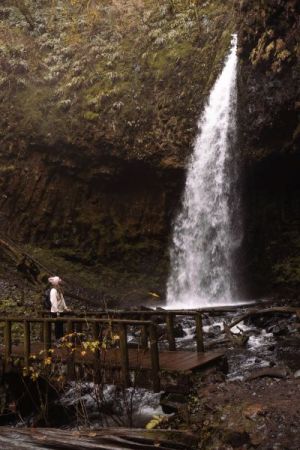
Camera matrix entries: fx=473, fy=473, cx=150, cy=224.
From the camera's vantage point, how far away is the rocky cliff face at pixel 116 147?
2033 cm

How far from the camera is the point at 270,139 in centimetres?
1803

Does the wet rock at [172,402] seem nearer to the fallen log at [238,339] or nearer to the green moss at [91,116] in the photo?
the fallen log at [238,339]

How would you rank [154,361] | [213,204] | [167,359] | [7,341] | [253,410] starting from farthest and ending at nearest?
[213,204], [7,341], [167,359], [154,361], [253,410]

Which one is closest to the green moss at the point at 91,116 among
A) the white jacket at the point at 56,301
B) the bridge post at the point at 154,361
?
the white jacket at the point at 56,301

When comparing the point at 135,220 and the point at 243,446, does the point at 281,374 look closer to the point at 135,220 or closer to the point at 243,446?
the point at 243,446

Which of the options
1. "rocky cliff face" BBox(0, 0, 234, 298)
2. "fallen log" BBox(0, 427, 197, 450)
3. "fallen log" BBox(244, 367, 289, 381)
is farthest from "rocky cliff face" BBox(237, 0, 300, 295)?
"fallen log" BBox(0, 427, 197, 450)

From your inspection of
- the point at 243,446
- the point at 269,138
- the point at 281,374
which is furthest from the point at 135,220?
the point at 243,446

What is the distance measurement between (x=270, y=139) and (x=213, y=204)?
3.60m

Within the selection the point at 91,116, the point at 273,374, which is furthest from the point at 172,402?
the point at 91,116

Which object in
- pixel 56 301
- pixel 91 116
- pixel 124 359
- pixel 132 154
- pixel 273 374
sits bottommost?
pixel 273 374

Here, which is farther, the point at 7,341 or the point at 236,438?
the point at 7,341

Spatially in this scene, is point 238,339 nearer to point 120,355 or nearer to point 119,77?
point 120,355

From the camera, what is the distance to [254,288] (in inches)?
780

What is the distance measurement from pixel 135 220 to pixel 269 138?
22.5 ft
